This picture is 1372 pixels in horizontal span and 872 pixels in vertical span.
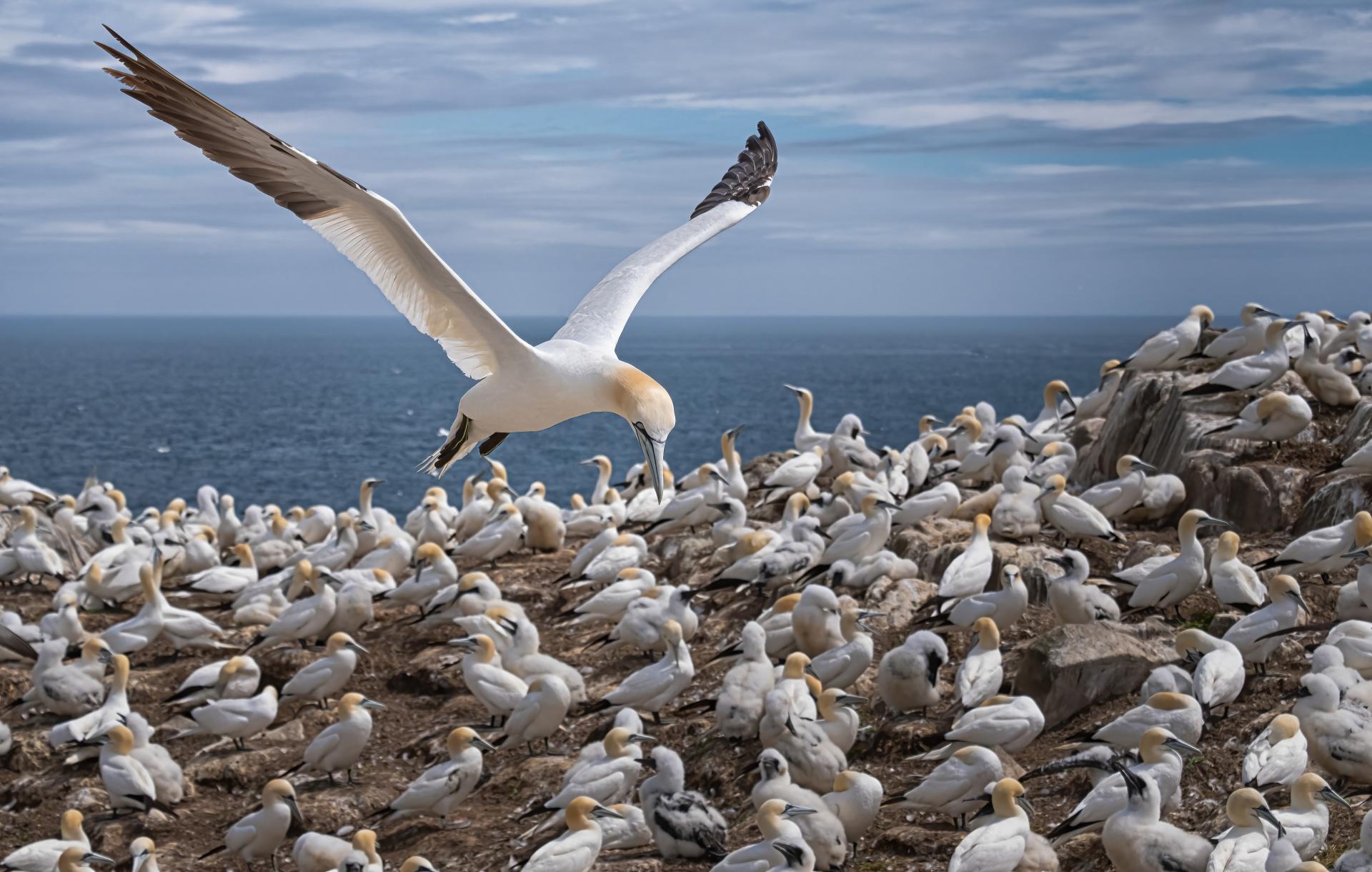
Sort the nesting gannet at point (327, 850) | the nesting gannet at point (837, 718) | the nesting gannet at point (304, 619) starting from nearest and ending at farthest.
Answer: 1. the nesting gannet at point (327, 850)
2. the nesting gannet at point (837, 718)
3. the nesting gannet at point (304, 619)

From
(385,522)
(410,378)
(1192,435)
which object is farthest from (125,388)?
(1192,435)

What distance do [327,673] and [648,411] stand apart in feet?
14.4

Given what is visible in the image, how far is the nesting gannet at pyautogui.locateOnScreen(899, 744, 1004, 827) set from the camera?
20.5 feet

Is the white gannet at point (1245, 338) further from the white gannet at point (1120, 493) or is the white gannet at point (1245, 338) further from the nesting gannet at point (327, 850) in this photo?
the nesting gannet at point (327, 850)

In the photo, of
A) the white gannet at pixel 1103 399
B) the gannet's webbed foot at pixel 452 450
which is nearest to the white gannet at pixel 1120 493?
the white gannet at pixel 1103 399

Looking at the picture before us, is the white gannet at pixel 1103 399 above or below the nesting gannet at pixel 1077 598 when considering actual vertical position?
above

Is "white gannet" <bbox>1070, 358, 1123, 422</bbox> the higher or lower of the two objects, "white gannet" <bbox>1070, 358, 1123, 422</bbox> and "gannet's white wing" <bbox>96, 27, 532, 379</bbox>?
the lower

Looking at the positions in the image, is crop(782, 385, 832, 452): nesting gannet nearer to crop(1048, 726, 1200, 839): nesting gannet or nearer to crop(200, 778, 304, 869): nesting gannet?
crop(200, 778, 304, 869): nesting gannet

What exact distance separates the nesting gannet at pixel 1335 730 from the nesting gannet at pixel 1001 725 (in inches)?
44.3

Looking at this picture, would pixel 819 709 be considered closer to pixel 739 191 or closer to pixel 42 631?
pixel 739 191

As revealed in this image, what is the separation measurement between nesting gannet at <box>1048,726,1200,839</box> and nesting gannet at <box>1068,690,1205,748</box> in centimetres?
23

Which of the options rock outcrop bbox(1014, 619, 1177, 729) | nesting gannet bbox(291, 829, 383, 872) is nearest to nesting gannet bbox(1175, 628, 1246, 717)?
rock outcrop bbox(1014, 619, 1177, 729)

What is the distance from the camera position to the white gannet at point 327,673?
29.2 feet

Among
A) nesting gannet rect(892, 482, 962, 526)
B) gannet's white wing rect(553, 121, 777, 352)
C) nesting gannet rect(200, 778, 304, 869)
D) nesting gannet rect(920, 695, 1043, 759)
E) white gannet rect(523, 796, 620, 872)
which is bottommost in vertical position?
nesting gannet rect(200, 778, 304, 869)
